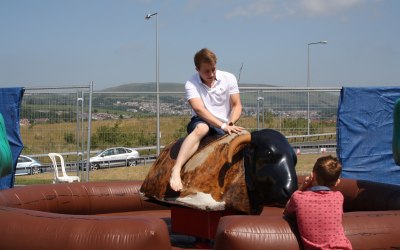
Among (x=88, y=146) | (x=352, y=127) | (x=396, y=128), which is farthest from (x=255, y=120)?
(x=396, y=128)

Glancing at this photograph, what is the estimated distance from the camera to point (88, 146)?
428 inches

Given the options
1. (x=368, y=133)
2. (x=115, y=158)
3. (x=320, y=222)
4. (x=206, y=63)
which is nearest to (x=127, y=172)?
(x=115, y=158)

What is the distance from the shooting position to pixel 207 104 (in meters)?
5.96

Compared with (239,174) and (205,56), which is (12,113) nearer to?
(205,56)

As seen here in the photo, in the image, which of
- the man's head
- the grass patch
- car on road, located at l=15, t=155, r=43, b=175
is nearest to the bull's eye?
the man's head

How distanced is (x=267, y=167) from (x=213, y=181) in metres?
0.53

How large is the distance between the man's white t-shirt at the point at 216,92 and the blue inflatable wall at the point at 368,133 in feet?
14.0

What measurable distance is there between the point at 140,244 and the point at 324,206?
4.22ft

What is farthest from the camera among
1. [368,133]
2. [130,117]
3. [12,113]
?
[130,117]

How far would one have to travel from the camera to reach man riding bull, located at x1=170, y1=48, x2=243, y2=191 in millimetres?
5656

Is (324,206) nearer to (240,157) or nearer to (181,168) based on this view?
(240,157)

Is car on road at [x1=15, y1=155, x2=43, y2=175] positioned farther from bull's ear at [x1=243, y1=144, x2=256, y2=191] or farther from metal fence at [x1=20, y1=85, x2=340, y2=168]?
bull's ear at [x1=243, y1=144, x2=256, y2=191]

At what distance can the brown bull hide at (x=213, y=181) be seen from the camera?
17.8 feet

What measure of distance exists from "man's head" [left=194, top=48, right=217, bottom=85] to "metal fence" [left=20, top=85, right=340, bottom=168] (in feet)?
16.3
